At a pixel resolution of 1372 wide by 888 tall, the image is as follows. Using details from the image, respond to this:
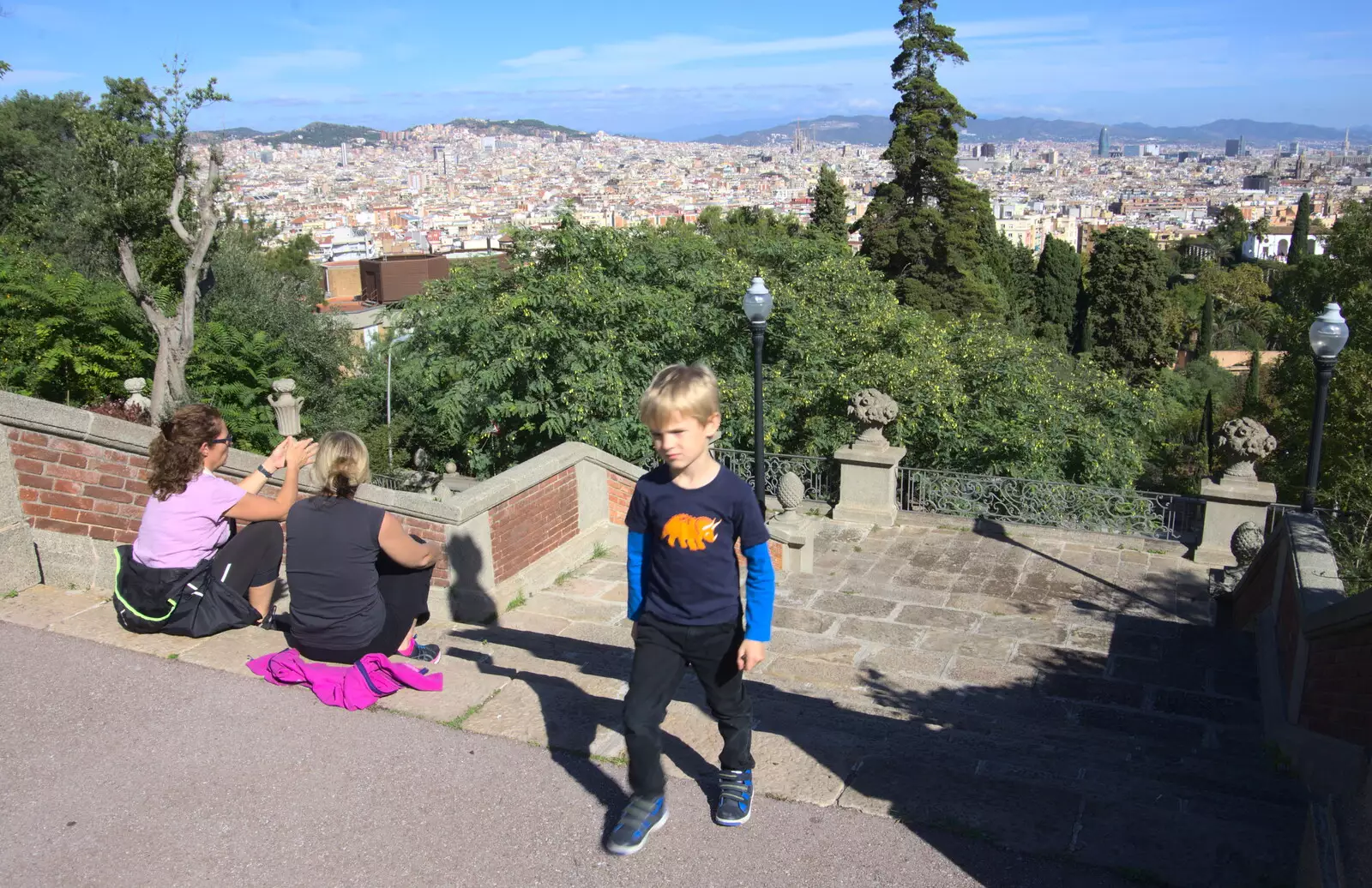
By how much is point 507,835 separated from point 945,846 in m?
1.33

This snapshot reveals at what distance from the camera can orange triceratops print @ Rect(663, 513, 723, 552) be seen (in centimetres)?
309

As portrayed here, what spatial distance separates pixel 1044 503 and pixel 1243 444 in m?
2.30

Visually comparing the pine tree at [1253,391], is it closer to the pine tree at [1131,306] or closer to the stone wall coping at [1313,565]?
the pine tree at [1131,306]

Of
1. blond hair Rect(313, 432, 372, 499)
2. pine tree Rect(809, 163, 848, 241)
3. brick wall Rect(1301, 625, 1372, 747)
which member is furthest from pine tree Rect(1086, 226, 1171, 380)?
blond hair Rect(313, 432, 372, 499)

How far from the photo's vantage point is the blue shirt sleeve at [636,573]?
3180 millimetres

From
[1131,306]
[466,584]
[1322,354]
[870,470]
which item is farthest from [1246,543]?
[1131,306]

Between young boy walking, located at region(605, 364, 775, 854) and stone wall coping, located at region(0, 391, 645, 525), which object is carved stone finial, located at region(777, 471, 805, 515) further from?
young boy walking, located at region(605, 364, 775, 854)

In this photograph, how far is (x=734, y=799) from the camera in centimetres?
317

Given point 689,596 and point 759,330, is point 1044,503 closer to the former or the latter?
point 759,330

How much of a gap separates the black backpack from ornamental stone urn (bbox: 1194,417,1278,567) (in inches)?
331

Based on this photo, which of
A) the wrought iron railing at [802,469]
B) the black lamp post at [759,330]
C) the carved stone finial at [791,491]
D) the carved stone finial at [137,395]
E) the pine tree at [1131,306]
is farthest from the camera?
the pine tree at [1131,306]

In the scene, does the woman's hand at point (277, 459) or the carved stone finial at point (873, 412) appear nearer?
the woman's hand at point (277, 459)

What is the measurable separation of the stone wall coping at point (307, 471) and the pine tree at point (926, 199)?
29250 millimetres

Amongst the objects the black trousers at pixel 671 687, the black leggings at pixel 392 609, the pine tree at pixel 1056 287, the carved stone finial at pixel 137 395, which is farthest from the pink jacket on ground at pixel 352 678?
the pine tree at pixel 1056 287
